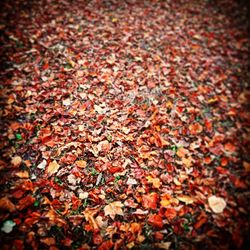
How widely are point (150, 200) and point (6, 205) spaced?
1.54 metres

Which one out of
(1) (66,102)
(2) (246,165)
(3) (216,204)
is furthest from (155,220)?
(1) (66,102)

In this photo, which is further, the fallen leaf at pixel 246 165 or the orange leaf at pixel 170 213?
the fallen leaf at pixel 246 165

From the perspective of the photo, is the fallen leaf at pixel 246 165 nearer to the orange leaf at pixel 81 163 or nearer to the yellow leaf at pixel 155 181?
the yellow leaf at pixel 155 181

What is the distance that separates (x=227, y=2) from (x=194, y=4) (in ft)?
3.32

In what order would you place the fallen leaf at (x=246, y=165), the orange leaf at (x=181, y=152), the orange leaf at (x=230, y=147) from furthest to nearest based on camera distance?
1. the orange leaf at (x=230, y=147)
2. the fallen leaf at (x=246, y=165)
3. the orange leaf at (x=181, y=152)

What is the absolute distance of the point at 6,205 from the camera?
2.40 m

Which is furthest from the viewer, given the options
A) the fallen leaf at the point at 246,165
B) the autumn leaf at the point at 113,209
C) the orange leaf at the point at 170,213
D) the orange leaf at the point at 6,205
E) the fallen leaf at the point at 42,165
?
the fallen leaf at the point at 246,165

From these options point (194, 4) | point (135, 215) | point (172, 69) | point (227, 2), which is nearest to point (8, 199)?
point (135, 215)

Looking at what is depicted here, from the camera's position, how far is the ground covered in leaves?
→ 2.47 m

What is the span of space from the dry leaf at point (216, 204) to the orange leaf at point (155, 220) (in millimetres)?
693

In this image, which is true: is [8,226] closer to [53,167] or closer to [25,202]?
[25,202]

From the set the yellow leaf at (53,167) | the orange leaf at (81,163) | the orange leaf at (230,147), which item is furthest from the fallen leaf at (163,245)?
the orange leaf at (230,147)

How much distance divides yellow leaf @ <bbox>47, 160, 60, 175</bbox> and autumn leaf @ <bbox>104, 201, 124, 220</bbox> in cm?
73

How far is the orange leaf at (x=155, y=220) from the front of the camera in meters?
2.53
